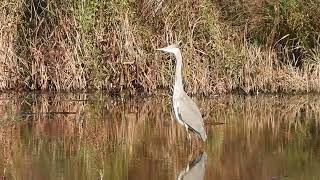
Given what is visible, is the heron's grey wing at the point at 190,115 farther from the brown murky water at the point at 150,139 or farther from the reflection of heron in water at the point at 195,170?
the reflection of heron in water at the point at 195,170

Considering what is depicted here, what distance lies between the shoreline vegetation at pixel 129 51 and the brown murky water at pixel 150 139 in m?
0.49

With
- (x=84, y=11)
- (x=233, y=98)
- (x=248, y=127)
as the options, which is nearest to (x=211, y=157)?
(x=248, y=127)

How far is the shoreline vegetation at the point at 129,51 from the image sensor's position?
46.1 feet

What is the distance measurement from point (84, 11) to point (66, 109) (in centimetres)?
244

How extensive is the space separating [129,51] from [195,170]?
20.5ft

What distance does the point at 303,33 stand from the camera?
51.8 ft

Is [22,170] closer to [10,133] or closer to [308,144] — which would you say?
[10,133]

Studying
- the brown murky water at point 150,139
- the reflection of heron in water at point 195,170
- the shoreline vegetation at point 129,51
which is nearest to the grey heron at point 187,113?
the brown murky water at point 150,139

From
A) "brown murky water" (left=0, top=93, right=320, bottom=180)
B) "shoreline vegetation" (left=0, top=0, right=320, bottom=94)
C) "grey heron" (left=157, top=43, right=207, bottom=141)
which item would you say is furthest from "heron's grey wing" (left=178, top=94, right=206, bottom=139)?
"shoreline vegetation" (left=0, top=0, right=320, bottom=94)

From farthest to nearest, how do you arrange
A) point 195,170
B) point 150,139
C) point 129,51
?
point 129,51 < point 150,139 < point 195,170

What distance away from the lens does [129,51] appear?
1407 centimetres

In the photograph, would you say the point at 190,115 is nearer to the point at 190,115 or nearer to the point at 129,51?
the point at 190,115

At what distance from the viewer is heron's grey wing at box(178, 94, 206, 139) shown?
912cm

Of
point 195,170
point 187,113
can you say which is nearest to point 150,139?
point 187,113
